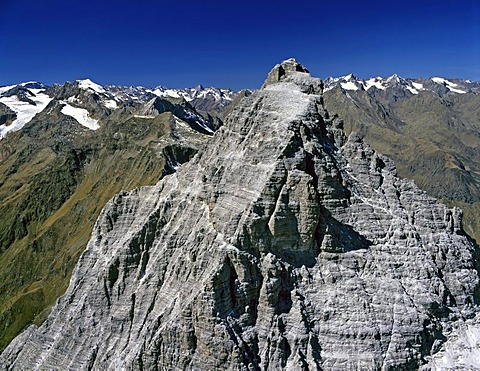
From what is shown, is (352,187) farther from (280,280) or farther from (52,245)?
(52,245)

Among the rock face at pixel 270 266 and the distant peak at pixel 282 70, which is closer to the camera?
the rock face at pixel 270 266

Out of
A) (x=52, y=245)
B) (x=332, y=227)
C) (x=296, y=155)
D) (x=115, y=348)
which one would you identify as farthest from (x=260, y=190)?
(x=52, y=245)

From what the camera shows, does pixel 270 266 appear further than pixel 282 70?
No

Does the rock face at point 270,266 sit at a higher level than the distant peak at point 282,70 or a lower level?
lower

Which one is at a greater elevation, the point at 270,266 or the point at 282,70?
the point at 282,70
